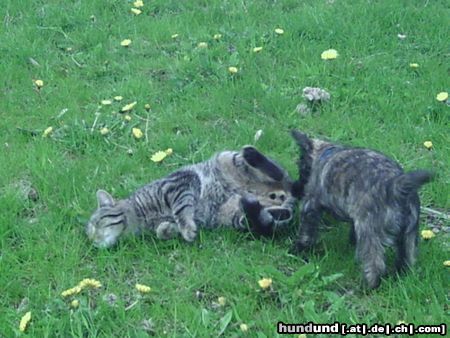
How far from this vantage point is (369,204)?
4.44 metres

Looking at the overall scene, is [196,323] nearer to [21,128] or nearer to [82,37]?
[21,128]

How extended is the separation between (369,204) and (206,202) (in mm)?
1409

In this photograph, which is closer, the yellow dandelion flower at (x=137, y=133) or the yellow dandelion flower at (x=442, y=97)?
the yellow dandelion flower at (x=137, y=133)

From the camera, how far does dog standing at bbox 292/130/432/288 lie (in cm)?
437

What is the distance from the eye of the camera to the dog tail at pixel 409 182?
4195 mm

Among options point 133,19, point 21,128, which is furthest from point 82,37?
point 21,128

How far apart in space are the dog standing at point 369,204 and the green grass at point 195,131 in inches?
6.2

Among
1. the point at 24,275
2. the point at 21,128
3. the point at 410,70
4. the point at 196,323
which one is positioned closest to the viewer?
the point at 196,323

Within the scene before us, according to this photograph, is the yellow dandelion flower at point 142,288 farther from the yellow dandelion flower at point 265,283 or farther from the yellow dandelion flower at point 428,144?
the yellow dandelion flower at point 428,144

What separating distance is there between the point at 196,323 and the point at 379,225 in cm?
115

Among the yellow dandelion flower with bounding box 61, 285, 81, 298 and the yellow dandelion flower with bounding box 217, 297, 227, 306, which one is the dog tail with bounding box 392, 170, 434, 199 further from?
the yellow dandelion flower with bounding box 61, 285, 81, 298

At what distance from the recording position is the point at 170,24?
329 inches

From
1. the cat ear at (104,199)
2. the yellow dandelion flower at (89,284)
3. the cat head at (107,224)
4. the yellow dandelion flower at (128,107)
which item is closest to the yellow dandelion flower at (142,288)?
the yellow dandelion flower at (89,284)

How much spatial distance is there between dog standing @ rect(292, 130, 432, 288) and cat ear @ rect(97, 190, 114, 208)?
133 centimetres
